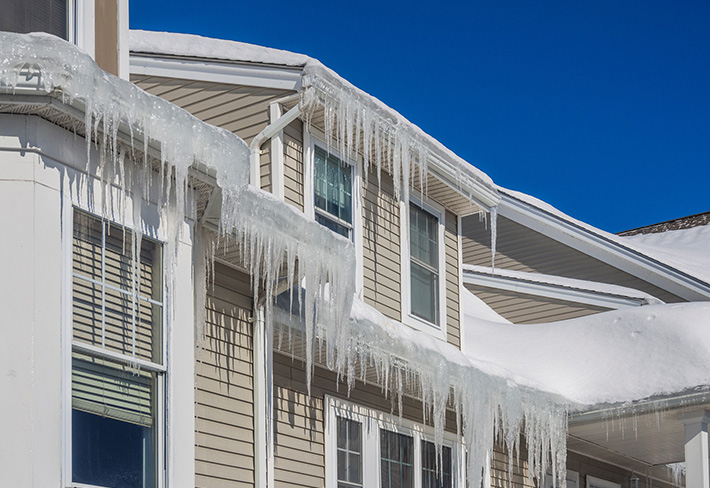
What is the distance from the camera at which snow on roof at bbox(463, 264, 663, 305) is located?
17.0 m

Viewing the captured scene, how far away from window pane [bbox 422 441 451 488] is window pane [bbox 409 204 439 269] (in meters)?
2.04

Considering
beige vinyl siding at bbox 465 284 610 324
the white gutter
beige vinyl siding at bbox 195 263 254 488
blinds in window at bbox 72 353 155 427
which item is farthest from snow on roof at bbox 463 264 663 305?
blinds in window at bbox 72 353 155 427

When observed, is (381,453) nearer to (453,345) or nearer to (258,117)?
(453,345)

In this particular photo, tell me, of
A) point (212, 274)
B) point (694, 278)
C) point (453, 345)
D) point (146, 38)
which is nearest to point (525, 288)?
point (694, 278)

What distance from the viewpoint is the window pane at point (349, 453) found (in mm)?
10742

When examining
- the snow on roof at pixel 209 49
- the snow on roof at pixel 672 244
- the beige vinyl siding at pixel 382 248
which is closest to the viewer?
the snow on roof at pixel 209 49

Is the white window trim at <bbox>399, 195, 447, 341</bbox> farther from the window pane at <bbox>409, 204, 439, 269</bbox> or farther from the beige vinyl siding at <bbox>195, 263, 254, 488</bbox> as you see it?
the beige vinyl siding at <bbox>195, 263, 254, 488</bbox>

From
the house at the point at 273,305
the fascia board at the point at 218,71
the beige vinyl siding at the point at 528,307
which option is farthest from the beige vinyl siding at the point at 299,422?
the beige vinyl siding at the point at 528,307

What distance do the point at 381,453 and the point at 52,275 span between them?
562 centimetres

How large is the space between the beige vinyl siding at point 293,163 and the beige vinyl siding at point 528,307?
740 centimetres

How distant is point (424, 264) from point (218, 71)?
3.29 meters

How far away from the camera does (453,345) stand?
12953mm

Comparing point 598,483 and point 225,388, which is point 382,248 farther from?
point 598,483

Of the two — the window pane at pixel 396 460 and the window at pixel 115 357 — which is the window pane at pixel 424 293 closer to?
the window pane at pixel 396 460
